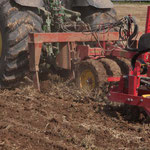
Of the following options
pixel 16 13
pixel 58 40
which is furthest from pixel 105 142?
pixel 16 13

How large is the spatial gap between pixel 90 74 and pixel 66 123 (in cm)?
154

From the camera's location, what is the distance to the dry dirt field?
10.8 feet

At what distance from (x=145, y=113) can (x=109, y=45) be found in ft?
6.34

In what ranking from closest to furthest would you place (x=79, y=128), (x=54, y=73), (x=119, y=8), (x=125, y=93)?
(x=79, y=128), (x=125, y=93), (x=54, y=73), (x=119, y=8)

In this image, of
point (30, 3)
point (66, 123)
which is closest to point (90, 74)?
point (30, 3)

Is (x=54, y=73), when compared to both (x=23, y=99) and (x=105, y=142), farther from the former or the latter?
(x=105, y=142)

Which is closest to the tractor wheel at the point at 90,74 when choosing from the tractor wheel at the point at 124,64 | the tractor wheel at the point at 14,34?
the tractor wheel at the point at 124,64

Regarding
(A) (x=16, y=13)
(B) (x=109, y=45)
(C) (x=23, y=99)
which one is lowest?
(C) (x=23, y=99)

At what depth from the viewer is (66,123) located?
3.88 metres

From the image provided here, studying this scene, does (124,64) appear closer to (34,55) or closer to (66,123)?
(34,55)

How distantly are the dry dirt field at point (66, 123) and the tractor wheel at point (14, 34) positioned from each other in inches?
14.4

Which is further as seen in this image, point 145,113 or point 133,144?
point 145,113

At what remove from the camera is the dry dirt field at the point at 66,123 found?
3.29m

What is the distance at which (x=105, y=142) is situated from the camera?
3375 millimetres
